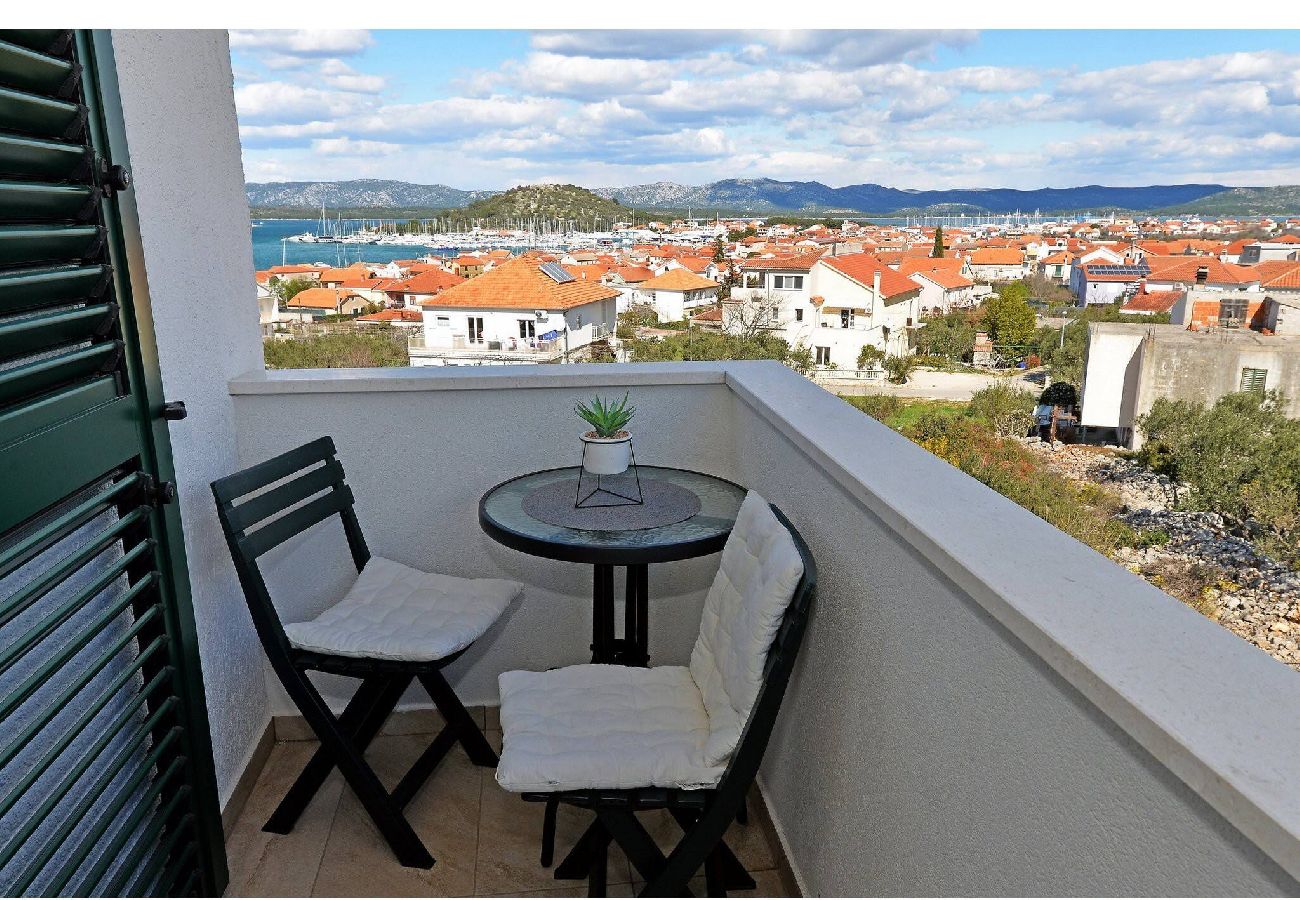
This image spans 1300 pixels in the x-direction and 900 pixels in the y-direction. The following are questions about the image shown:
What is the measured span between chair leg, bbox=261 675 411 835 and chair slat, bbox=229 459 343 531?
50cm

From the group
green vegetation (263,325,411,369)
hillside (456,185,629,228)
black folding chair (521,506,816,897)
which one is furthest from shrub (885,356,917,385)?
black folding chair (521,506,816,897)

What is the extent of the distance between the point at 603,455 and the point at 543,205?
21.8 metres

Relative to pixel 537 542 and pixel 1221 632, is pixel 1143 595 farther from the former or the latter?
pixel 537 542

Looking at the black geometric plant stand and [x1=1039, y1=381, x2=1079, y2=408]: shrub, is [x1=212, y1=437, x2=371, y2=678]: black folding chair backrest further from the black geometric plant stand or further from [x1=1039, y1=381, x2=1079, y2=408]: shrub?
[x1=1039, y1=381, x2=1079, y2=408]: shrub

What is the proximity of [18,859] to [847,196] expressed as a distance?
101ft

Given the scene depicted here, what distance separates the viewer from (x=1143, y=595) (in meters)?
0.95

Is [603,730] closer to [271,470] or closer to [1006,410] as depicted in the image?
[271,470]

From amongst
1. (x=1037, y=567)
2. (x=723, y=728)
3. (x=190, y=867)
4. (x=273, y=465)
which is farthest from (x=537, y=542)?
(x=1037, y=567)

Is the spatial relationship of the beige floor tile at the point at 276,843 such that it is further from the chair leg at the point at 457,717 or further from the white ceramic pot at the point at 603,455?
the white ceramic pot at the point at 603,455

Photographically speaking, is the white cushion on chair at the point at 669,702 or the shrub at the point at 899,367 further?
the shrub at the point at 899,367

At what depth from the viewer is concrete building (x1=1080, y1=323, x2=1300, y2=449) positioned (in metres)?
5.26

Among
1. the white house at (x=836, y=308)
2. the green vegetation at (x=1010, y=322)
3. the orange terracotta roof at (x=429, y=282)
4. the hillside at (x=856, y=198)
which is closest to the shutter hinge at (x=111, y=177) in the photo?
the hillside at (x=856, y=198)

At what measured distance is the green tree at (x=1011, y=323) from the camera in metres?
18.8

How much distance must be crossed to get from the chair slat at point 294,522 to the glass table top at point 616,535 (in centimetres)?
→ 45
